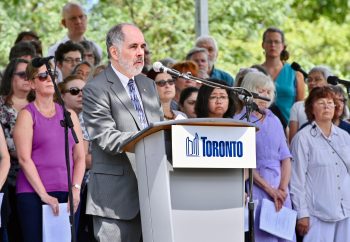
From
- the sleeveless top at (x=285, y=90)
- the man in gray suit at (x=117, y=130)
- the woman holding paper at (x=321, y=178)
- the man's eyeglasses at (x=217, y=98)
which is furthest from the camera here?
the sleeveless top at (x=285, y=90)

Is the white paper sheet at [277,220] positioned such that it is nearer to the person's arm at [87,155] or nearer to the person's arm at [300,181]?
the person's arm at [300,181]

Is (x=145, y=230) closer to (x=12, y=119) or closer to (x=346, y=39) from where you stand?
(x=12, y=119)

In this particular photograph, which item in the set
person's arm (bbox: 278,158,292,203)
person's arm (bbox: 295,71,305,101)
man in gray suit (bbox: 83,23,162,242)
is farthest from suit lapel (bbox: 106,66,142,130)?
person's arm (bbox: 295,71,305,101)

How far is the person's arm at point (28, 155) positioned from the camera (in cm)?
724

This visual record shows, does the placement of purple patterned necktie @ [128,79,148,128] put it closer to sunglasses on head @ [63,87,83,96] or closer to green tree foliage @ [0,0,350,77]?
sunglasses on head @ [63,87,83,96]

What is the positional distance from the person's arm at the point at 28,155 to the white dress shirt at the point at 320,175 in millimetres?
2560

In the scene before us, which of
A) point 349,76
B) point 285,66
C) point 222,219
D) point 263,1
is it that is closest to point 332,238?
point 285,66

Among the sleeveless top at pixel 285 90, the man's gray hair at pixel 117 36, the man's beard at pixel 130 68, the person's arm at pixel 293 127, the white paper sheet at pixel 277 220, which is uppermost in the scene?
Result: the man's gray hair at pixel 117 36

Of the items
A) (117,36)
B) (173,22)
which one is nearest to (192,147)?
(117,36)

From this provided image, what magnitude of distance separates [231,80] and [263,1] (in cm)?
805

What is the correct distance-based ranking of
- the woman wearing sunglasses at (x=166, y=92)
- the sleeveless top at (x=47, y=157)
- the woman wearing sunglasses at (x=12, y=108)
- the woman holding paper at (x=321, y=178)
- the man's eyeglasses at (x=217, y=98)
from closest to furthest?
the sleeveless top at (x=47, y=157)
the woman wearing sunglasses at (x=12, y=108)
the man's eyeglasses at (x=217, y=98)
the woman wearing sunglasses at (x=166, y=92)
the woman holding paper at (x=321, y=178)

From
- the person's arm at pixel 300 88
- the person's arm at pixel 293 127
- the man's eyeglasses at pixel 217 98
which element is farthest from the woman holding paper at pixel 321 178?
the person's arm at pixel 300 88

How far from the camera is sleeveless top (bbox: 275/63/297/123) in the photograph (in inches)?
422

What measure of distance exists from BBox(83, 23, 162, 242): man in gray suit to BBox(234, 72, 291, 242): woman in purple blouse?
250 centimetres
